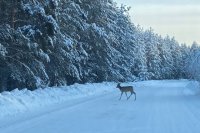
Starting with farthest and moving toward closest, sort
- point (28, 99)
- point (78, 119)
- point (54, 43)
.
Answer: point (54, 43), point (28, 99), point (78, 119)

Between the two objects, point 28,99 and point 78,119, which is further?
point 28,99

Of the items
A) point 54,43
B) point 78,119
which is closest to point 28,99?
point 78,119

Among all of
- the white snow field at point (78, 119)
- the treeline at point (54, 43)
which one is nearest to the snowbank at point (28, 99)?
the white snow field at point (78, 119)

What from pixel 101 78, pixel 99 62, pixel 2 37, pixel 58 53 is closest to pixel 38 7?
pixel 2 37

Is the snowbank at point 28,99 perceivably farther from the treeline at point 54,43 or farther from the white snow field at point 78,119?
the treeline at point 54,43

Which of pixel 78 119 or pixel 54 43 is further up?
pixel 54 43

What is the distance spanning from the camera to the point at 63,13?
105ft

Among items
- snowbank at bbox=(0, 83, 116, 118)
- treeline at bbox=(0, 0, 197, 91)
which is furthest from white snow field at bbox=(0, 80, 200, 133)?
treeline at bbox=(0, 0, 197, 91)

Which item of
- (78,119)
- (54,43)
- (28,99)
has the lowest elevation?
(78,119)

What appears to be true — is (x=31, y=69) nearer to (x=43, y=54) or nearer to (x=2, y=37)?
(x=43, y=54)

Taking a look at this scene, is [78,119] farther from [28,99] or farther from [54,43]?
[54,43]

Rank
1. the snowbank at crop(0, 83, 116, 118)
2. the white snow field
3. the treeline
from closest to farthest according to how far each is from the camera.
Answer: the white snow field
the snowbank at crop(0, 83, 116, 118)
the treeline

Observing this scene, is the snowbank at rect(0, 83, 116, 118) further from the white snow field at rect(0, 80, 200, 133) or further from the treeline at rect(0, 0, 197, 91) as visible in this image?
the treeline at rect(0, 0, 197, 91)

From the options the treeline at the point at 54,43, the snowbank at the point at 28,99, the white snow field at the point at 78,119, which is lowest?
the white snow field at the point at 78,119
